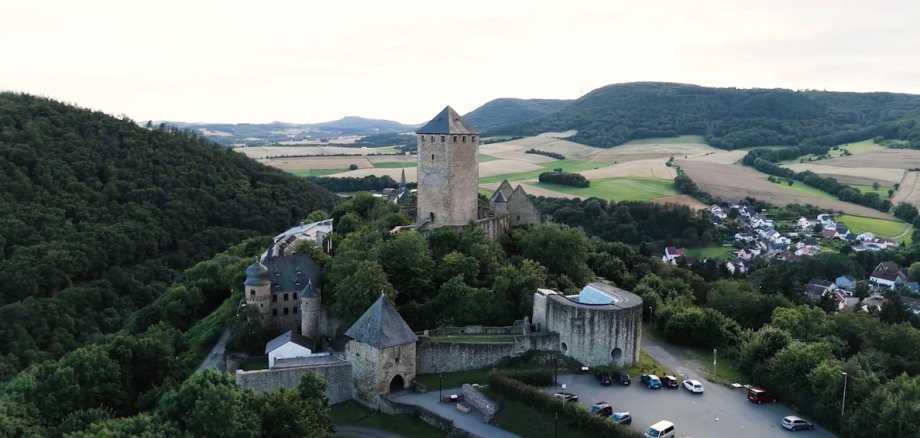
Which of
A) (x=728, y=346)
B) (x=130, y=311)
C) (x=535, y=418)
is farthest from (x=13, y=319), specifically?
(x=728, y=346)

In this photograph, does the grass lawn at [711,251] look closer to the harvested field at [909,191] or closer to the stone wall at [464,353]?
the harvested field at [909,191]

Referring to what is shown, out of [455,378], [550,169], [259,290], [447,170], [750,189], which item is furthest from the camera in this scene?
[550,169]

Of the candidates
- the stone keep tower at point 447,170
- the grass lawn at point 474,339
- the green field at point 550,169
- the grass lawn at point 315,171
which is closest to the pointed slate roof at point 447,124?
the stone keep tower at point 447,170

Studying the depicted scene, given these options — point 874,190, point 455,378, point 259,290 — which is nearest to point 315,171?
point 259,290

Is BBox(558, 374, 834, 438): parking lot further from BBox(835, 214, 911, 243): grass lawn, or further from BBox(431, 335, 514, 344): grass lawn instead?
BBox(835, 214, 911, 243): grass lawn

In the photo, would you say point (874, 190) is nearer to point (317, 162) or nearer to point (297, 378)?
point (297, 378)
